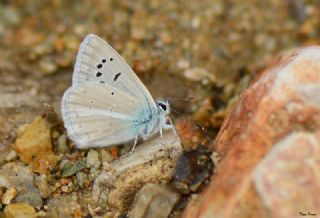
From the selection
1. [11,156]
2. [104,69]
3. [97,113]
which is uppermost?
[104,69]

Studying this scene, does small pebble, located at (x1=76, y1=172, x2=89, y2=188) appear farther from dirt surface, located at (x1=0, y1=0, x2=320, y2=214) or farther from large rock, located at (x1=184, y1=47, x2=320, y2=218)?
dirt surface, located at (x1=0, y1=0, x2=320, y2=214)

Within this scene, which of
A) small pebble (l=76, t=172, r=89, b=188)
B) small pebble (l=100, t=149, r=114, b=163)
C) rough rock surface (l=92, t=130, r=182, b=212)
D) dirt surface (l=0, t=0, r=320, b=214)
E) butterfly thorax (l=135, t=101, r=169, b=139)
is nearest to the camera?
rough rock surface (l=92, t=130, r=182, b=212)

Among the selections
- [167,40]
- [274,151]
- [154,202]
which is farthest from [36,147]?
[167,40]

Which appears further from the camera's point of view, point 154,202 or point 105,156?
point 105,156

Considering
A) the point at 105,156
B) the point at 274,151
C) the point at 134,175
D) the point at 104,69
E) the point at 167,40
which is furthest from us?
the point at 167,40

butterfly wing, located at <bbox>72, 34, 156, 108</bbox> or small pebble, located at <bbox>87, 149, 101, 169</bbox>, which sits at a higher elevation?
butterfly wing, located at <bbox>72, 34, 156, 108</bbox>

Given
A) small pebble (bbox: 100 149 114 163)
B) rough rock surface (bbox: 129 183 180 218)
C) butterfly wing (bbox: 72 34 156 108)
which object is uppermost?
butterfly wing (bbox: 72 34 156 108)

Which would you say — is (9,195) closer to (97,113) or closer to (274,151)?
→ (97,113)

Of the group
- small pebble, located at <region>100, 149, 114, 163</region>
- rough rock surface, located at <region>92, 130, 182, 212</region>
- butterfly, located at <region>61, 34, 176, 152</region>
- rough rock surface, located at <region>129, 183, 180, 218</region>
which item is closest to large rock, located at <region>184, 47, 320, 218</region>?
rough rock surface, located at <region>129, 183, 180, 218</region>
